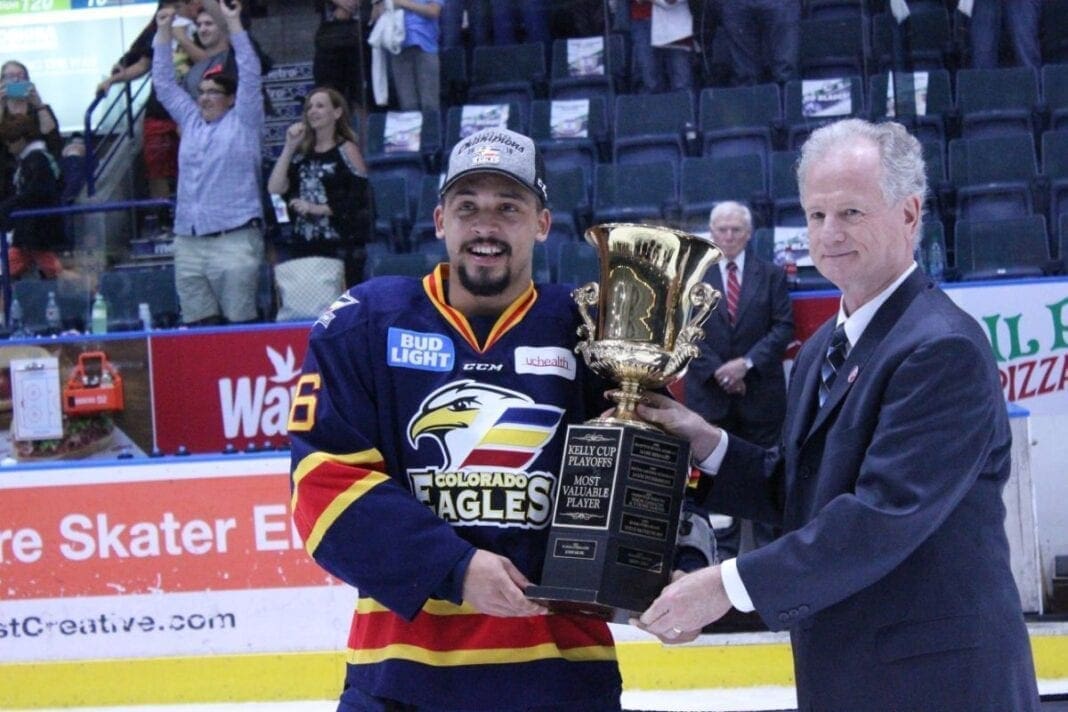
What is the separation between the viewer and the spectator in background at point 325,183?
21.5 feet

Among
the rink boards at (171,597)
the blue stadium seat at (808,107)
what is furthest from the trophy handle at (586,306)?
the blue stadium seat at (808,107)

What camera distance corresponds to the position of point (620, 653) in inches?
188

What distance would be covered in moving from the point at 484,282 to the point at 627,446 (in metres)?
0.35

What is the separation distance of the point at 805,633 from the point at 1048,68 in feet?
16.7

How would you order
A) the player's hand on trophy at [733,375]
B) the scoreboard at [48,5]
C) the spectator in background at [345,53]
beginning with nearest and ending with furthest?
the player's hand on trophy at [733,375]
the spectator in background at [345,53]
the scoreboard at [48,5]

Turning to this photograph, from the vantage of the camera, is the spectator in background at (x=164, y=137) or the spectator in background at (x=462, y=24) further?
the spectator in background at (x=164, y=137)

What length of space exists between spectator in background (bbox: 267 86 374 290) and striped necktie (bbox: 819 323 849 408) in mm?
4465

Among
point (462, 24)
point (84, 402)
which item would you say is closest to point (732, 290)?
point (462, 24)

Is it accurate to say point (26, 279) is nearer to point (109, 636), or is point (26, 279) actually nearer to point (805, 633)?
point (109, 636)

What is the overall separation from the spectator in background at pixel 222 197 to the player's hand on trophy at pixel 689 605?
4.63 metres

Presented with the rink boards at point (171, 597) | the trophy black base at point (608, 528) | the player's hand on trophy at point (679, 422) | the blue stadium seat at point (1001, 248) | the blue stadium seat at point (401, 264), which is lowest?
the rink boards at point (171, 597)

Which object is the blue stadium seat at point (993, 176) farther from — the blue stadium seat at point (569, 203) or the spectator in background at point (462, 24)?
the spectator in background at point (462, 24)

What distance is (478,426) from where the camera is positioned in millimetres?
2232

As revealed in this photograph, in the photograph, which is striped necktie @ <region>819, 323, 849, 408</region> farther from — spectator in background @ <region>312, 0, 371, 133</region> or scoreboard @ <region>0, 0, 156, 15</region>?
scoreboard @ <region>0, 0, 156, 15</region>
